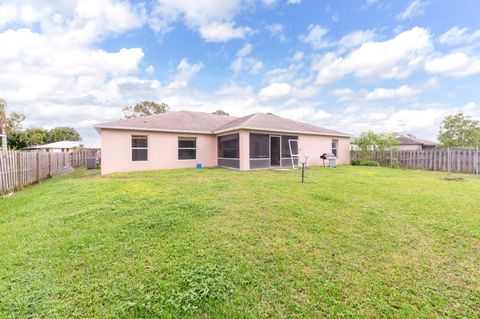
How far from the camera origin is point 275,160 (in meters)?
14.8

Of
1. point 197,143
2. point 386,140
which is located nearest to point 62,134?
point 197,143

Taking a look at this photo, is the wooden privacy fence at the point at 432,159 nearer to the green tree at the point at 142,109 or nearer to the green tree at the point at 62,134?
the green tree at the point at 142,109

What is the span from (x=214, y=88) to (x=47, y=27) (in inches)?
488

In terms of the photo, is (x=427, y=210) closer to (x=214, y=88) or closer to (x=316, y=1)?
(x=316, y=1)

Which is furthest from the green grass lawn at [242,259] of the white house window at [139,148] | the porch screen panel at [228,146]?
the porch screen panel at [228,146]

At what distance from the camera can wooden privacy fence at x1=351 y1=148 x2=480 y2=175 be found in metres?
12.5

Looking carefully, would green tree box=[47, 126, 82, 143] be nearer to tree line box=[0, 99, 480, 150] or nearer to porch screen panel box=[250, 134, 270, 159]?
tree line box=[0, 99, 480, 150]

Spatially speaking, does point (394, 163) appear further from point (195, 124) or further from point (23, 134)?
point (23, 134)

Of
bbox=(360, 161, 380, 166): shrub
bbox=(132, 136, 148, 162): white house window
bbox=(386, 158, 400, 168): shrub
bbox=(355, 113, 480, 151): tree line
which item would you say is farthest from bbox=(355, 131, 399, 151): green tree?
bbox=(132, 136, 148, 162): white house window

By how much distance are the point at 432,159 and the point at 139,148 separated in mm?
18837

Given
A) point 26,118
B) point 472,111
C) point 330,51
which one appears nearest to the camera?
point 330,51

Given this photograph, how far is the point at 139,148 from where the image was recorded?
12250 mm

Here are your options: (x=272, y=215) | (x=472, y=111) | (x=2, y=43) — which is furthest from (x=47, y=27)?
(x=472, y=111)

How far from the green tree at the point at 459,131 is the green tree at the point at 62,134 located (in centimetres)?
6649
